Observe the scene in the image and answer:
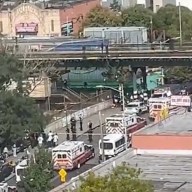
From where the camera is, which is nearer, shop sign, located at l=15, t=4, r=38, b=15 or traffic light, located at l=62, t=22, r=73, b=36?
shop sign, located at l=15, t=4, r=38, b=15

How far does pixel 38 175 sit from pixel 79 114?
15383 millimetres

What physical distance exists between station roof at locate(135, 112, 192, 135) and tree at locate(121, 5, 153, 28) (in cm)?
3071

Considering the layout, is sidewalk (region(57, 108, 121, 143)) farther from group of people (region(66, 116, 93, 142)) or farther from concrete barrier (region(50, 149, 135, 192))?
concrete barrier (region(50, 149, 135, 192))

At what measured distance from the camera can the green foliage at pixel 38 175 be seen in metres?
26.2

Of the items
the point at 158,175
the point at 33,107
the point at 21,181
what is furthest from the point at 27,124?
the point at 158,175

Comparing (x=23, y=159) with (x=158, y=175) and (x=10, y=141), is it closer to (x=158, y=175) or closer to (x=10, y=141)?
(x=10, y=141)

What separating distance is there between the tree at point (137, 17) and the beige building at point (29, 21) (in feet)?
14.6

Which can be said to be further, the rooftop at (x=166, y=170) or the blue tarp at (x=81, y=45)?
the blue tarp at (x=81, y=45)

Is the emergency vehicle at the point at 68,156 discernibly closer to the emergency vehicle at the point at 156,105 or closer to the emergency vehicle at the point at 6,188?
the emergency vehicle at the point at 6,188

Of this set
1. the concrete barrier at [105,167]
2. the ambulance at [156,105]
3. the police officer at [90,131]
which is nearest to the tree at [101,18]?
the ambulance at [156,105]

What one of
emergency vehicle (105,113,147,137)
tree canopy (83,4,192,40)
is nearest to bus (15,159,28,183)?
emergency vehicle (105,113,147,137)

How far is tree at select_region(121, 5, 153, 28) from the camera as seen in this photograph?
2450 inches

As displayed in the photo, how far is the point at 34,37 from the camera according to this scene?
2457 inches

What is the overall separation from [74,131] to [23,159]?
19.2ft
